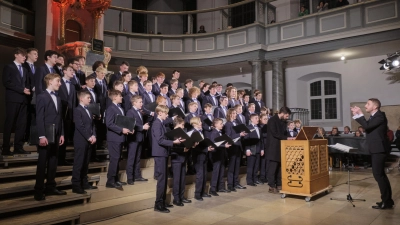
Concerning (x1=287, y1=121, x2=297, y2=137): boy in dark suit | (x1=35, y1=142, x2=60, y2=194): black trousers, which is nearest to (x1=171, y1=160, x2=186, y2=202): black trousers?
(x1=35, y1=142, x2=60, y2=194): black trousers

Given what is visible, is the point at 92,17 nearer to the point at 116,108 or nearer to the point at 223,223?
the point at 116,108

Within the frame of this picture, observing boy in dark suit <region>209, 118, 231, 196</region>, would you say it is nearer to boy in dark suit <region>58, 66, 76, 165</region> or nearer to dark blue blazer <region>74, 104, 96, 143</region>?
dark blue blazer <region>74, 104, 96, 143</region>

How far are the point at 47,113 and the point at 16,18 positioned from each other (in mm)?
6374

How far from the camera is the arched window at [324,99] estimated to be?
12914 mm

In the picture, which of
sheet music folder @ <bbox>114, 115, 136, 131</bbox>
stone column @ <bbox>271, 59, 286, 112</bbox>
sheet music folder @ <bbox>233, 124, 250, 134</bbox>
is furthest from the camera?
stone column @ <bbox>271, 59, 286, 112</bbox>

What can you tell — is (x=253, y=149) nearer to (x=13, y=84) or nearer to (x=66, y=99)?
(x=66, y=99)

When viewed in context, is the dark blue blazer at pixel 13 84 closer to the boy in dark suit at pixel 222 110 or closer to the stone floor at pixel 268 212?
the stone floor at pixel 268 212

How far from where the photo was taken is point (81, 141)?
4090mm

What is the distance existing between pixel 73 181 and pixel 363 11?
9648 mm

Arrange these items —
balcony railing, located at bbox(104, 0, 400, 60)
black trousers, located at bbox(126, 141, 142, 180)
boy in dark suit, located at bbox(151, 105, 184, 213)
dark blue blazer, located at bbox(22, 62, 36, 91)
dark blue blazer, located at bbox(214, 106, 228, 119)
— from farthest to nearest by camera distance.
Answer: balcony railing, located at bbox(104, 0, 400, 60), dark blue blazer, located at bbox(214, 106, 228, 119), dark blue blazer, located at bbox(22, 62, 36, 91), black trousers, located at bbox(126, 141, 142, 180), boy in dark suit, located at bbox(151, 105, 184, 213)

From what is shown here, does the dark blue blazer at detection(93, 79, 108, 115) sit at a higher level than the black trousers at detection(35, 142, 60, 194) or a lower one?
higher

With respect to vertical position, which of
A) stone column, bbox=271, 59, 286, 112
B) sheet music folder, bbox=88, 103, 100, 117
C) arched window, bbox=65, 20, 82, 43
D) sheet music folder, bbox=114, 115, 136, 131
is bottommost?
sheet music folder, bbox=114, 115, 136, 131

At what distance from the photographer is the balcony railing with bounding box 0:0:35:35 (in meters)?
8.52

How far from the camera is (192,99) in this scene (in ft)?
20.4
